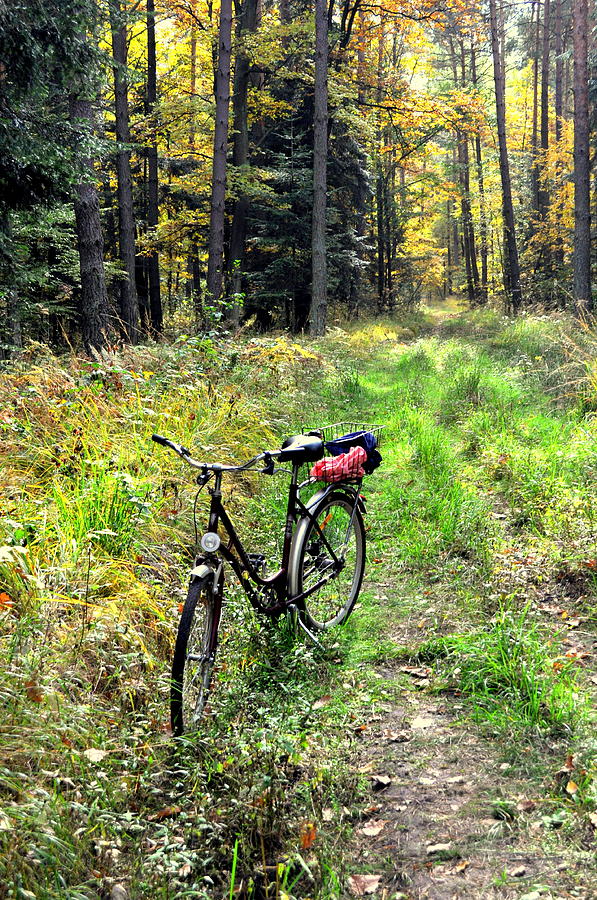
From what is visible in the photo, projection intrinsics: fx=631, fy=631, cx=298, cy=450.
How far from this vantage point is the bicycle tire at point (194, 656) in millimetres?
2799

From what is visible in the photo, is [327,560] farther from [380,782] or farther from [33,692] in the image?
[33,692]

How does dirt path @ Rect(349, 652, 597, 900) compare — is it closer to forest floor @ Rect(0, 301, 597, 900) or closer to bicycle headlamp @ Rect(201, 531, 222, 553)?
forest floor @ Rect(0, 301, 597, 900)

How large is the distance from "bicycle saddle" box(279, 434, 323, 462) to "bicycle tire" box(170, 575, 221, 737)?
0.85 meters

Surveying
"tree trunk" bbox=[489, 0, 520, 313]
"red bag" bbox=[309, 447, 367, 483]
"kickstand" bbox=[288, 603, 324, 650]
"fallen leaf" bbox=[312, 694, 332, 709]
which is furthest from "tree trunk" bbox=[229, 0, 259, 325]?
"fallen leaf" bbox=[312, 694, 332, 709]

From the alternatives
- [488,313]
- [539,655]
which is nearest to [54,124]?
[539,655]

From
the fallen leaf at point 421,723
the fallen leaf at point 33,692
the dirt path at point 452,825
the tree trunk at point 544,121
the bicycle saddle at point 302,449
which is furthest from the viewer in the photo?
the tree trunk at point 544,121

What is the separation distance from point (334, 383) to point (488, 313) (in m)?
14.4

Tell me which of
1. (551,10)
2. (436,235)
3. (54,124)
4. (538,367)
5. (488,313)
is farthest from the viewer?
(436,235)

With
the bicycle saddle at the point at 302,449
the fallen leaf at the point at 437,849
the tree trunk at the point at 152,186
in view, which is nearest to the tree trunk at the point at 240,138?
the tree trunk at the point at 152,186

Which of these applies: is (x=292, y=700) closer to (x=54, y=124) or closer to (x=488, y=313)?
(x=54, y=124)

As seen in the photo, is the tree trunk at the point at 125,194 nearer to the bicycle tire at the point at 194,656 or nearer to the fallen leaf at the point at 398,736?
the bicycle tire at the point at 194,656

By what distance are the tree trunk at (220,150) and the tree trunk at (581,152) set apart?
823cm

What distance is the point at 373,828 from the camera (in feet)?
8.55

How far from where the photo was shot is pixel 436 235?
5341cm
